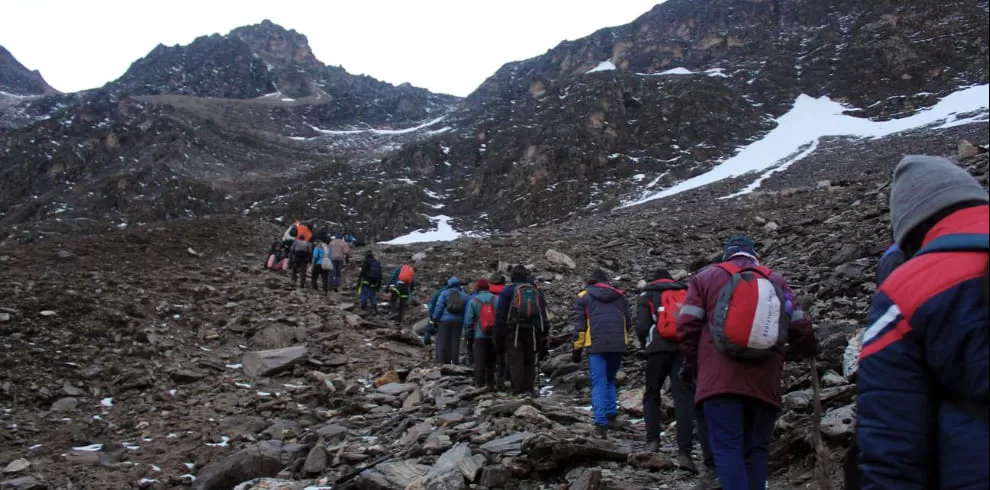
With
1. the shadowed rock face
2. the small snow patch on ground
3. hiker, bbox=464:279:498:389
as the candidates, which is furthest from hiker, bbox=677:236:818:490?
the small snow patch on ground

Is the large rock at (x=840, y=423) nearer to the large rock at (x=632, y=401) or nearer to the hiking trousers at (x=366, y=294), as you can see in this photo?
the large rock at (x=632, y=401)

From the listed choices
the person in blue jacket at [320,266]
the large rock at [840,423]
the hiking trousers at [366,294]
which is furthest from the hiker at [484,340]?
the person in blue jacket at [320,266]

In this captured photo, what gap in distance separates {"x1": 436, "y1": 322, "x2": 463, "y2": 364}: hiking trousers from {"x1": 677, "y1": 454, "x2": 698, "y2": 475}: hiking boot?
6612 mm

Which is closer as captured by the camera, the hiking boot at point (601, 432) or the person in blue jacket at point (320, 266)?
the hiking boot at point (601, 432)

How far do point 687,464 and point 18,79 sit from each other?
196635 mm

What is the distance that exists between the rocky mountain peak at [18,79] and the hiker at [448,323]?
17907 cm

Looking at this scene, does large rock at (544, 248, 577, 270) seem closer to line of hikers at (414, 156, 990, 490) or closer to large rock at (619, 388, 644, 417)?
large rock at (619, 388, 644, 417)

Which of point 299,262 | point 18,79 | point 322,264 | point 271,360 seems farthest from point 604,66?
point 18,79

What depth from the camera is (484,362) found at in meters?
9.61

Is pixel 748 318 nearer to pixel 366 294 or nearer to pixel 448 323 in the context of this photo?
pixel 448 323

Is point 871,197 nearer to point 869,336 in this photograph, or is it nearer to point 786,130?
point 869,336

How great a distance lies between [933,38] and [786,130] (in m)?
26.5

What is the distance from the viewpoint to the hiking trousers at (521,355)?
8531mm

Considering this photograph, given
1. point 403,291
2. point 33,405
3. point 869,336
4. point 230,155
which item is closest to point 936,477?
point 869,336
